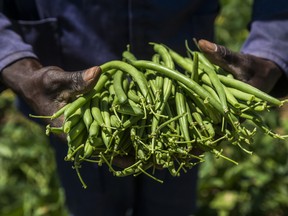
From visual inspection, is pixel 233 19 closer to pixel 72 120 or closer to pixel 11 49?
pixel 11 49

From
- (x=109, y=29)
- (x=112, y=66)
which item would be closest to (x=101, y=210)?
(x=109, y=29)

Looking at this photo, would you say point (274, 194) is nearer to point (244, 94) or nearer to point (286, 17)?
point (286, 17)

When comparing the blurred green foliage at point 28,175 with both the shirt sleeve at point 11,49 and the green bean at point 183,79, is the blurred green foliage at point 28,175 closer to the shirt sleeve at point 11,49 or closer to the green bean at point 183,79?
the shirt sleeve at point 11,49

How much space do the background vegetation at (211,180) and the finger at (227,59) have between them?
112 cm

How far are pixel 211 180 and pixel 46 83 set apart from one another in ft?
5.13

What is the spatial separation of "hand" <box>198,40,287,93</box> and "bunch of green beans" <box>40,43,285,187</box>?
0.05 metres

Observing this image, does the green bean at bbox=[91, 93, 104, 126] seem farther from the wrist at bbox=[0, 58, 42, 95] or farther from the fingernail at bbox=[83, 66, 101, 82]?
the wrist at bbox=[0, 58, 42, 95]

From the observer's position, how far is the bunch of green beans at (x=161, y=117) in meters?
1.35

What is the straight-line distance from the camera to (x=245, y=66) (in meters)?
1.59

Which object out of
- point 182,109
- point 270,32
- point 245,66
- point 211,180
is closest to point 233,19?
point 211,180

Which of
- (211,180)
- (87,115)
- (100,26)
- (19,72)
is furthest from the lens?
(211,180)

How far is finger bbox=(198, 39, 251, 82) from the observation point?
1.49m

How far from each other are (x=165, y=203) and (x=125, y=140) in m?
0.88

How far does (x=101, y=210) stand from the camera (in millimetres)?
2236
